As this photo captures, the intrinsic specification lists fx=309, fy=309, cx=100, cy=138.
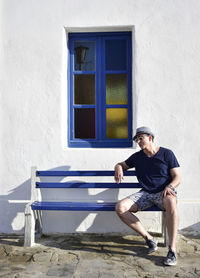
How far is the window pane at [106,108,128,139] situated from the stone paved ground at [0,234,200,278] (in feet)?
4.79

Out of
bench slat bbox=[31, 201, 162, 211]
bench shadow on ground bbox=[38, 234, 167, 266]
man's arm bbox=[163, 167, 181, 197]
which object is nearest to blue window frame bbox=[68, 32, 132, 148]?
bench slat bbox=[31, 201, 162, 211]

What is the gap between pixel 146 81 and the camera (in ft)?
14.3

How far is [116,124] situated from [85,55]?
3.78ft

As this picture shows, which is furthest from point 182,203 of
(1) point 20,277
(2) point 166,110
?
(1) point 20,277

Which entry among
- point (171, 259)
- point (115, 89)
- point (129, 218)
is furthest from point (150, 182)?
point (115, 89)

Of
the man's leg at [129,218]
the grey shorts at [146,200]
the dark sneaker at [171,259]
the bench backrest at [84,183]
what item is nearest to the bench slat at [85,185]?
the bench backrest at [84,183]

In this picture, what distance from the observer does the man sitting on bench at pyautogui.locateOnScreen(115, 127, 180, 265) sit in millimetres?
3475

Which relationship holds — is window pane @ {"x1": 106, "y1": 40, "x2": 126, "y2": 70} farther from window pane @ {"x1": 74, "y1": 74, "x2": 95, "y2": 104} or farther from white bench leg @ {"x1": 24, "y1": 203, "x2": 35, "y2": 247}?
white bench leg @ {"x1": 24, "y1": 203, "x2": 35, "y2": 247}

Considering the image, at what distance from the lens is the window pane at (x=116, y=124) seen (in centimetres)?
462

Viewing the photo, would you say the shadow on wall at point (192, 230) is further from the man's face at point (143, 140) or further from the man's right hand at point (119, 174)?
the man's face at point (143, 140)

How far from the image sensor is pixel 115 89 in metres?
4.65

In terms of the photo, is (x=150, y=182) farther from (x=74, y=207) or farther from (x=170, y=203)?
(x=74, y=207)

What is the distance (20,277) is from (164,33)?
354 cm

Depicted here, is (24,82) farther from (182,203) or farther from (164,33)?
(182,203)
